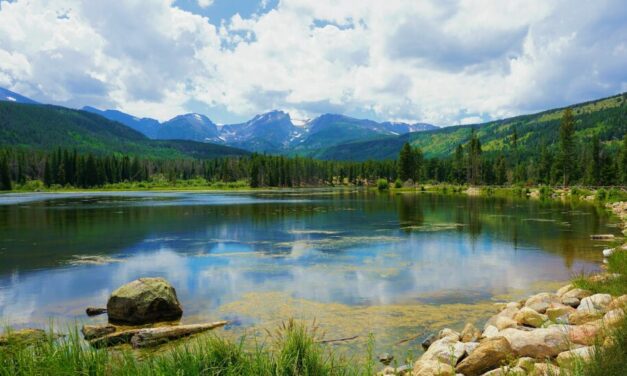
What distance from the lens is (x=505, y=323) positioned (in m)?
13.9

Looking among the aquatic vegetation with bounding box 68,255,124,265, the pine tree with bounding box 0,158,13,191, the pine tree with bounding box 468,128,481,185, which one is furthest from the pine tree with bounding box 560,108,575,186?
the pine tree with bounding box 0,158,13,191

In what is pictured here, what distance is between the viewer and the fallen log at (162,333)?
Result: 1436 cm

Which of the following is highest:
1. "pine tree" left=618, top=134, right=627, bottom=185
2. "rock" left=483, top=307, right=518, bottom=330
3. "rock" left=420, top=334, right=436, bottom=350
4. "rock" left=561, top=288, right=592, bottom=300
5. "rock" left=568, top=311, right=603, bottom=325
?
"pine tree" left=618, top=134, right=627, bottom=185

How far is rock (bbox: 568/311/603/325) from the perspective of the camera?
1309 cm

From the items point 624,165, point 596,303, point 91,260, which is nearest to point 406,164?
point 624,165

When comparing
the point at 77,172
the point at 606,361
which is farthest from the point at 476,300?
the point at 77,172

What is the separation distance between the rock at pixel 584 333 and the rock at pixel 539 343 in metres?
0.29

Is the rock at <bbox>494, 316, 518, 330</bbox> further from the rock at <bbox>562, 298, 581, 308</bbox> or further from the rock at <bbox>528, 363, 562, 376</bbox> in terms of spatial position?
the rock at <bbox>528, 363, 562, 376</bbox>

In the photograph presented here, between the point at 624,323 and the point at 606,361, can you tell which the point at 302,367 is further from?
the point at 624,323

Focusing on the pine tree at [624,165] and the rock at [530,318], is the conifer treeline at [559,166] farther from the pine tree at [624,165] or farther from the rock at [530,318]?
the rock at [530,318]

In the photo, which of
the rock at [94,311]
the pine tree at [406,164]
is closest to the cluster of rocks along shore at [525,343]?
the rock at [94,311]

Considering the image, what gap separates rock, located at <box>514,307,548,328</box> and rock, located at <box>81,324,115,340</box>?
1408 cm

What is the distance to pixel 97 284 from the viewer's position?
22.8 metres

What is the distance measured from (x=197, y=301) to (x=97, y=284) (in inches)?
265
